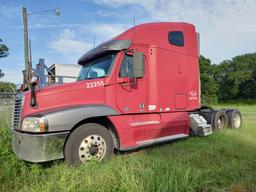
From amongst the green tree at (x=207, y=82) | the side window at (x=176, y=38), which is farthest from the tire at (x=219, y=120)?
the green tree at (x=207, y=82)

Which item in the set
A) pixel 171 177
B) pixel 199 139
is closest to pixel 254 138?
pixel 199 139

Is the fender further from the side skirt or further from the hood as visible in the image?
the side skirt

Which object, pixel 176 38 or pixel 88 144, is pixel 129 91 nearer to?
pixel 88 144

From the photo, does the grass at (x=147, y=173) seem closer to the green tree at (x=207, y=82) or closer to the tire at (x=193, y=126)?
the tire at (x=193, y=126)

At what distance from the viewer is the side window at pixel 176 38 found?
721cm

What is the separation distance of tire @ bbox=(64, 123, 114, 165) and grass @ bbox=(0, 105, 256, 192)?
27 cm

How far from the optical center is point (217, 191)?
3609 mm

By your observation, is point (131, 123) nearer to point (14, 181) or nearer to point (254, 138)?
point (14, 181)

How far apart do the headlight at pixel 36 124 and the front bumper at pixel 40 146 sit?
10 centimetres

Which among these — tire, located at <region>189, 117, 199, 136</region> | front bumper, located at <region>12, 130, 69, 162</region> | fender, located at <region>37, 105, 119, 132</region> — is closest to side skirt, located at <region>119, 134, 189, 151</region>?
tire, located at <region>189, 117, 199, 136</region>

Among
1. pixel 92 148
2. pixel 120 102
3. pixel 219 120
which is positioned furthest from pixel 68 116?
pixel 219 120

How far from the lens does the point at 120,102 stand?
235 inches

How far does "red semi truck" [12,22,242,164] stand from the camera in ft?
16.1

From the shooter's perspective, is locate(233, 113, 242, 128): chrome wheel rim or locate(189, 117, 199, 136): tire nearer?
locate(189, 117, 199, 136): tire
